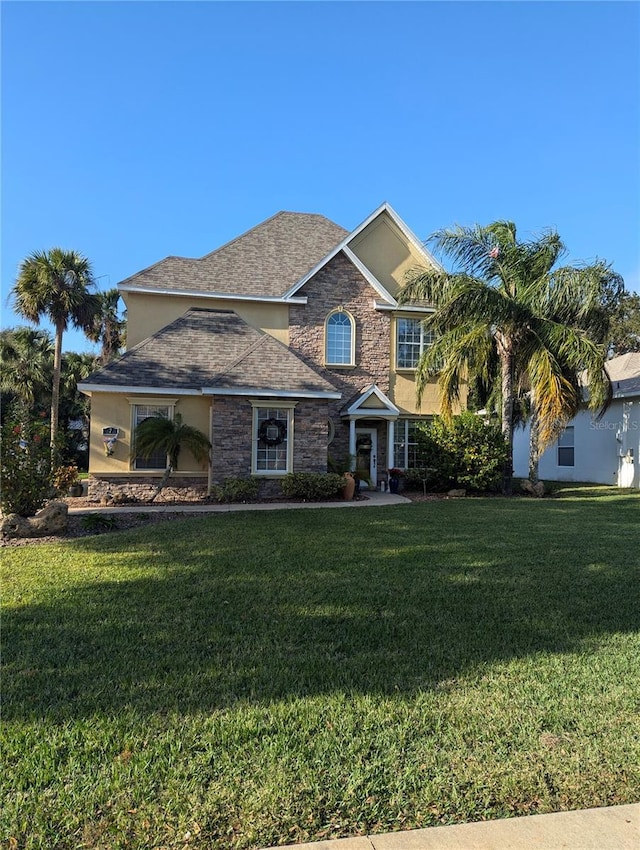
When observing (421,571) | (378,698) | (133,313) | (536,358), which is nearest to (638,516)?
(536,358)

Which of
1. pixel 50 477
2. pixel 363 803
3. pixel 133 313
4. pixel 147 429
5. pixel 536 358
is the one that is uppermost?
pixel 133 313

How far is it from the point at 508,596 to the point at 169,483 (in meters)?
12.1

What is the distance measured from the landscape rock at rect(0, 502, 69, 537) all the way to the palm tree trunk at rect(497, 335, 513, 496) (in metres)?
13.1

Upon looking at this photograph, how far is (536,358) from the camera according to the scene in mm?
16312

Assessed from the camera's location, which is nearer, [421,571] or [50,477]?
[421,571]

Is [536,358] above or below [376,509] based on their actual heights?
above

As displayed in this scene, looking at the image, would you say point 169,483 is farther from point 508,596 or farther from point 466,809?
point 466,809

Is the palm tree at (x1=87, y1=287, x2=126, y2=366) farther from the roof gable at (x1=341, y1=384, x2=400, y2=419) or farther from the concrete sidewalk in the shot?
the concrete sidewalk

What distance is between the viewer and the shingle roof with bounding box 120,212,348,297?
61.9 feet

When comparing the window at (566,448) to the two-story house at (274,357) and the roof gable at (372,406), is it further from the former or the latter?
the roof gable at (372,406)

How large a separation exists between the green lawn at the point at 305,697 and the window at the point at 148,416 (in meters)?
8.58

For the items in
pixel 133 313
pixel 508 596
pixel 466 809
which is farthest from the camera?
pixel 133 313

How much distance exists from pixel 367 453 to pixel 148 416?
764cm

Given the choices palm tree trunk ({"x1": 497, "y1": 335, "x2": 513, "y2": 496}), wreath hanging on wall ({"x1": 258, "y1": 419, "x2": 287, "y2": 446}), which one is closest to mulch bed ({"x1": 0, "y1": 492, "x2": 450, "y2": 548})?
wreath hanging on wall ({"x1": 258, "y1": 419, "x2": 287, "y2": 446})
